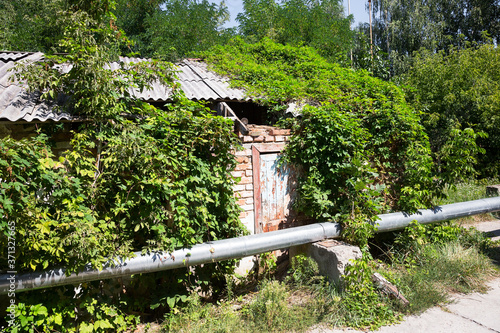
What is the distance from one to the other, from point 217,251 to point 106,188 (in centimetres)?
147

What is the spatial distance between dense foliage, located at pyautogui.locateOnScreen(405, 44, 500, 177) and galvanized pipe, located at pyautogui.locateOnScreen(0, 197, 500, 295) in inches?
261

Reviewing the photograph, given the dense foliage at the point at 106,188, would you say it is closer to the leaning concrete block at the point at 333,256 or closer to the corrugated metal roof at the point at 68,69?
the corrugated metal roof at the point at 68,69

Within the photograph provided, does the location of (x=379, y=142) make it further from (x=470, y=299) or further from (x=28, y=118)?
(x=28, y=118)

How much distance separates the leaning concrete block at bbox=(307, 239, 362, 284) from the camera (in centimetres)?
407

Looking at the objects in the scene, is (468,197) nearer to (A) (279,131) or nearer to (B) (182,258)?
(A) (279,131)

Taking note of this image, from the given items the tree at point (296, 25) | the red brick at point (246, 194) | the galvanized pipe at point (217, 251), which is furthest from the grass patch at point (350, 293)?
the tree at point (296, 25)

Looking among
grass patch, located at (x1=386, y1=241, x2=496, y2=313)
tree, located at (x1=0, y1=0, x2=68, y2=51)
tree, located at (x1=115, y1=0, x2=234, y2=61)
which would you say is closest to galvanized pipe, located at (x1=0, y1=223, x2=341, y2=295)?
grass patch, located at (x1=386, y1=241, x2=496, y2=313)

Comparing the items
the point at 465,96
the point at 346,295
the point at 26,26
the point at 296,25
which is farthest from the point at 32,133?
the point at 26,26

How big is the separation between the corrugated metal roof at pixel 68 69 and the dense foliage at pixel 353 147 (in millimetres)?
462

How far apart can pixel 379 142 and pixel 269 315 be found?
3.64m

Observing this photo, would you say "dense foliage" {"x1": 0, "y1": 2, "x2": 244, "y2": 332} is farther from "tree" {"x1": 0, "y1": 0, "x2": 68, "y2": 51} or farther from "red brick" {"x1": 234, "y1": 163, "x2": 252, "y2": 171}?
"tree" {"x1": 0, "y1": 0, "x2": 68, "y2": 51}

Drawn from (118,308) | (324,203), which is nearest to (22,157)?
(118,308)

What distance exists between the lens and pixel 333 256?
416 centimetres

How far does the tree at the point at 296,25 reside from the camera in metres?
11.7
